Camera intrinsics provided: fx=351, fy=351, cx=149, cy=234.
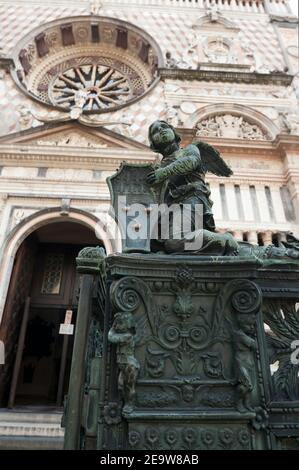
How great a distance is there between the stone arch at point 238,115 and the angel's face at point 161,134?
824 cm

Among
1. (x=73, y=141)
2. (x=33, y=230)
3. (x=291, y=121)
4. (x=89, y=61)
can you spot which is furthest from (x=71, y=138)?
Answer: (x=291, y=121)

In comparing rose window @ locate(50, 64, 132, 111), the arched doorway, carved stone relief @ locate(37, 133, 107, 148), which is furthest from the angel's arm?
rose window @ locate(50, 64, 132, 111)

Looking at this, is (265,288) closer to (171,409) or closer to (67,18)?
(171,409)

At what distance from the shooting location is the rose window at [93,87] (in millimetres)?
14133

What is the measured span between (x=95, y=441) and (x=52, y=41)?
→ 1642 centimetres

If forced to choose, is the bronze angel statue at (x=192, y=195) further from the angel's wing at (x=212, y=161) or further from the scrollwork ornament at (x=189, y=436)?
the scrollwork ornament at (x=189, y=436)

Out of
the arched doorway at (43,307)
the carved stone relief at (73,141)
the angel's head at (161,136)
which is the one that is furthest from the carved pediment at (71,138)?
the angel's head at (161,136)

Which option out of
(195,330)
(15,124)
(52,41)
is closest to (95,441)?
(195,330)

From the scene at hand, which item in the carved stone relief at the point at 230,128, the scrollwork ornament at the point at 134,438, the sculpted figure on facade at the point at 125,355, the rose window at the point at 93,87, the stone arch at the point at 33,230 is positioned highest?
the rose window at the point at 93,87

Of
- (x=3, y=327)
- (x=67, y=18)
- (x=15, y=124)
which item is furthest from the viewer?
(x=67, y=18)

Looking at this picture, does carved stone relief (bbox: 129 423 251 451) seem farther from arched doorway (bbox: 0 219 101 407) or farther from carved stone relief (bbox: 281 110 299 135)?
carved stone relief (bbox: 281 110 299 135)

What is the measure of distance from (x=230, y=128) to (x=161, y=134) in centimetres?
877

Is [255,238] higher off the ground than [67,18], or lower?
lower

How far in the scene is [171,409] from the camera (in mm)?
2371
